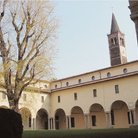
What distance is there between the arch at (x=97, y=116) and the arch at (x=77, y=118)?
1.98 m

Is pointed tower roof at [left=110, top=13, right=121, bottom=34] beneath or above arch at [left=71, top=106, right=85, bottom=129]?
above

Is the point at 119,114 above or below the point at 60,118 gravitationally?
above

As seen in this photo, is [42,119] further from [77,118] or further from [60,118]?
[77,118]

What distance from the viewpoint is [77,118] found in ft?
130

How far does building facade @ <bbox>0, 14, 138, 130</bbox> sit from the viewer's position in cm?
3125

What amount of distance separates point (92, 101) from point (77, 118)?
691 centimetres

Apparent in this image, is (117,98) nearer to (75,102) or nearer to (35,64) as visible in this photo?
(75,102)

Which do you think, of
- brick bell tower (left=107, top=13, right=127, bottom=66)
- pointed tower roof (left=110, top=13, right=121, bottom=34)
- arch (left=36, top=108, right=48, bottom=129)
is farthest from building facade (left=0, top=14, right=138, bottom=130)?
pointed tower roof (left=110, top=13, right=121, bottom=34)

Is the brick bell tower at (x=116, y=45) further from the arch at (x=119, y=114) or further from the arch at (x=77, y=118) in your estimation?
the arch at (x=119, y=114)

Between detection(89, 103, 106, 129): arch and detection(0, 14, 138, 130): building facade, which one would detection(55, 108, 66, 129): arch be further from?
detection(89, 103, 106, 129): arch

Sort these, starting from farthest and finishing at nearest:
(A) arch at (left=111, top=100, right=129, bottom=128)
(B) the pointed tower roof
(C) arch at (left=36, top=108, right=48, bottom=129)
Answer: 1. (B) the pointed tower roof
2. (C) arch at (left=36, top=108, right=48, bottom=129)
3. (A) arch at (left=111, top=100, right=129, bottom=128)

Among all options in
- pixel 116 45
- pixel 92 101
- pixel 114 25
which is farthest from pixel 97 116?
pixel 114 25

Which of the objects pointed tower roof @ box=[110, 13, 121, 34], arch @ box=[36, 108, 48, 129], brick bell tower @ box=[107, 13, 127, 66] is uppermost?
pointed tower roof @ box=[110, 13, 121, 34]

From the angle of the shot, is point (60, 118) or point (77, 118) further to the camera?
point (60, 118)
